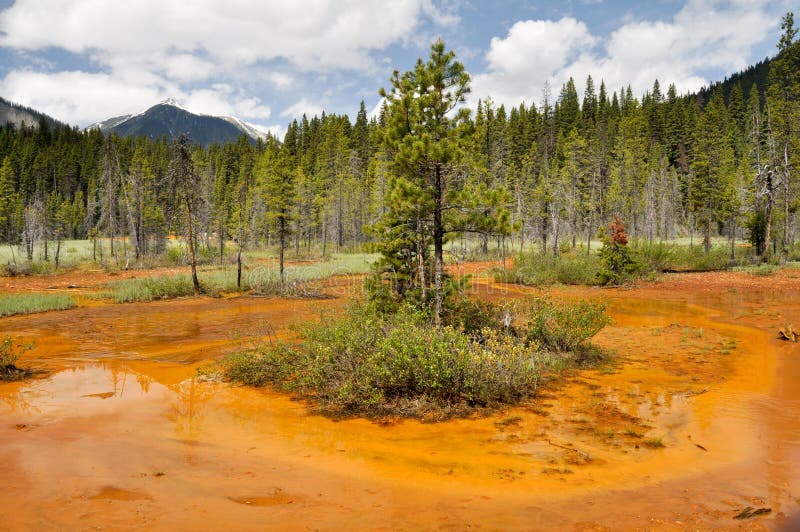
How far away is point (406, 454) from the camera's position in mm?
6527

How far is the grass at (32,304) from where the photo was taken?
67.3 feet

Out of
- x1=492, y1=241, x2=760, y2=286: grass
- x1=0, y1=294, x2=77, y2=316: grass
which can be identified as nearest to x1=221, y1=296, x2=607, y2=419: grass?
x1=0, y1=294, x2=77, y2=316: grass

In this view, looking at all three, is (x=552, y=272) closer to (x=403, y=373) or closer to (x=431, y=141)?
(x=431, y=141)

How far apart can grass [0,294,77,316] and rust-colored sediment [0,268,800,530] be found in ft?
37.0

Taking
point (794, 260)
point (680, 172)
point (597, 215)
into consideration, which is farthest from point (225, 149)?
point (794, 260)

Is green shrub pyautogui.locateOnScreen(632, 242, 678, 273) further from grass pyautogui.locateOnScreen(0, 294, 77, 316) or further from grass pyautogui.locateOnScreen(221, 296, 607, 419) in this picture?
grass pyautogui.locateOnScreen(0, 294, 77, 316)

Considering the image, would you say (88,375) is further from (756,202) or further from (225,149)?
(225,149)

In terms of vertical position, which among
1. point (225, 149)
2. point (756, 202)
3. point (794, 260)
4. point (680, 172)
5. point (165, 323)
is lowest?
point (165, 323)

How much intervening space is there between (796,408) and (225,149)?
343ft

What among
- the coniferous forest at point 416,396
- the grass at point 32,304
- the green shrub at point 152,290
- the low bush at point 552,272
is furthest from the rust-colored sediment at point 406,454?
the low bush at point 552,272

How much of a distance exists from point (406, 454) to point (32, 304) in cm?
2287

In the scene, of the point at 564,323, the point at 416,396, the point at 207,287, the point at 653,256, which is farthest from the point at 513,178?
the point at 416,396

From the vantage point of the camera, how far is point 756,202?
34.4 meters

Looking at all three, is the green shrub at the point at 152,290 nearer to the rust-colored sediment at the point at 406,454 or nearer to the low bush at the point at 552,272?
the rust-colored sediment at the point at 406,454
